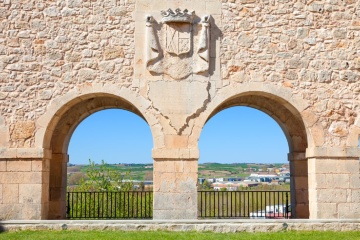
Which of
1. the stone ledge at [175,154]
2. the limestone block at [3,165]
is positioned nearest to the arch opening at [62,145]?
the limestone block at [3,165]

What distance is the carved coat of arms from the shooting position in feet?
30.8

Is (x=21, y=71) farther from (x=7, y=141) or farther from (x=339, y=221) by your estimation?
(x=339, y=221)

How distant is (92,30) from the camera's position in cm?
955

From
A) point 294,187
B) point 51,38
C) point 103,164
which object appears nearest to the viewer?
point 51,38

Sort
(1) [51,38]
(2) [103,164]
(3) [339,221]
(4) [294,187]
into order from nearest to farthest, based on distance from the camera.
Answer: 1. (3) [339,221]
2. (1) [51,38]
3. (4) [294,187]
4. (2) [103,164]

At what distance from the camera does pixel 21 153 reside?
30.1 ft

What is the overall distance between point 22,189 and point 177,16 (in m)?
4.43

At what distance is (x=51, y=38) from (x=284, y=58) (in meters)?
4.63

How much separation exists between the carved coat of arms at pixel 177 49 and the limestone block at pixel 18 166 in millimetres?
2974

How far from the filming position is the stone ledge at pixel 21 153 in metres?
9.15

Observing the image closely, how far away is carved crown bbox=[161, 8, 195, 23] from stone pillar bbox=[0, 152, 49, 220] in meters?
3.66

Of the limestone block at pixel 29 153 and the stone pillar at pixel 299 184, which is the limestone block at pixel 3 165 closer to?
the limestone block at pixel 29 153

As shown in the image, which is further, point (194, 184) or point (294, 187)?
point (294, 187)

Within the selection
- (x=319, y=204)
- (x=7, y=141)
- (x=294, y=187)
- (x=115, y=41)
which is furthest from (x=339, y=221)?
(x=7, y=141)
